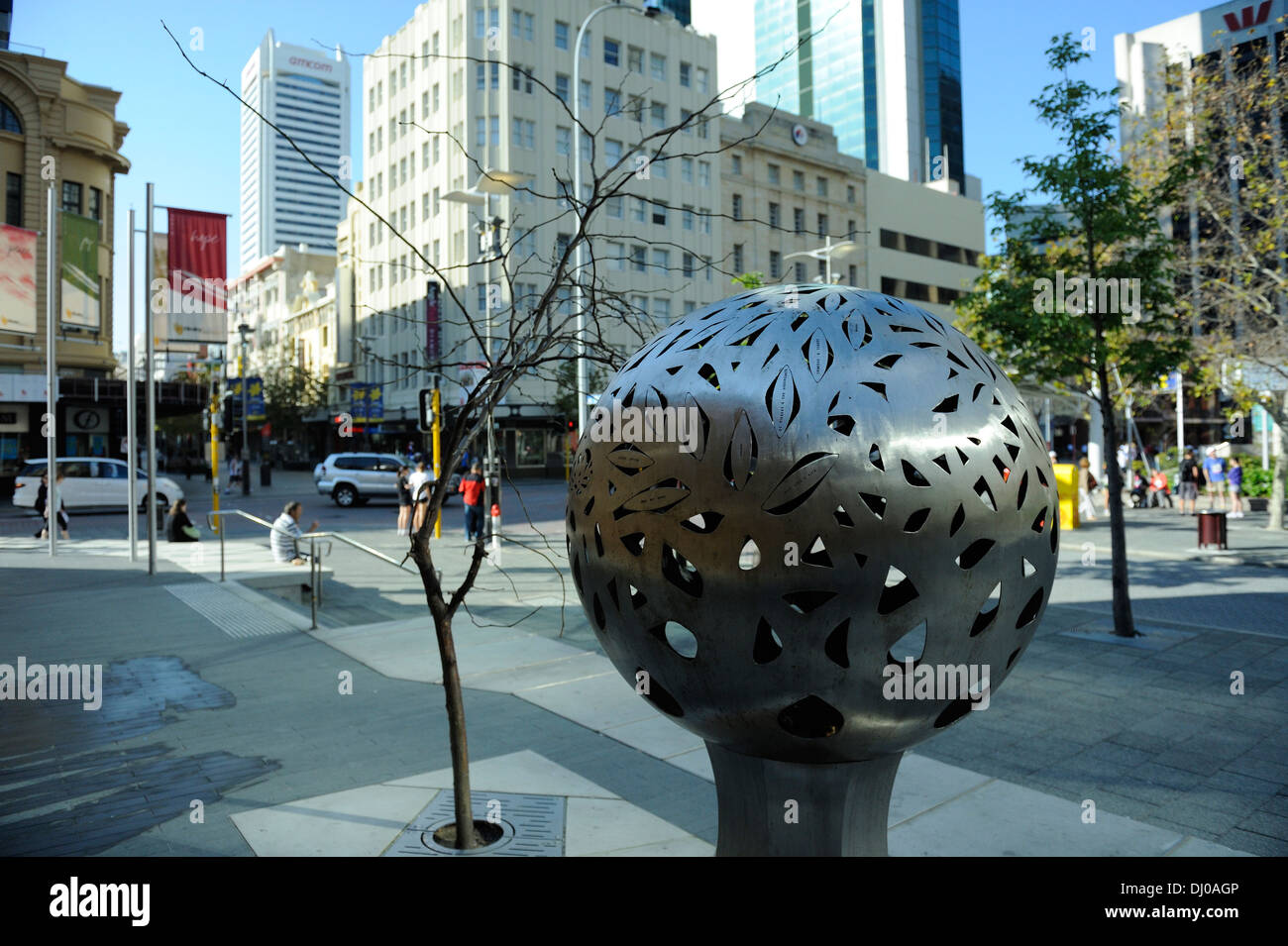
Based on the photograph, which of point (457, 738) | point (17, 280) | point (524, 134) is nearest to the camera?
point (457, 738)

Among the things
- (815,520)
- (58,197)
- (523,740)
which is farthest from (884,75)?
(815,520)

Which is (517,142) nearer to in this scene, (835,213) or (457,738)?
(835,213)

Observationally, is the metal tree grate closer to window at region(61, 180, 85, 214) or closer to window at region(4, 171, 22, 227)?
window at region(4, 171, 22, 227)

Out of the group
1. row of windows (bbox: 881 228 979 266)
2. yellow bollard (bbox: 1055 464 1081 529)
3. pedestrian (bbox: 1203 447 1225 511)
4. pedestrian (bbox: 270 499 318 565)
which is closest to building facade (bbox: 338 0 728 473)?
row of windows (bbox: 881 228 979 266)

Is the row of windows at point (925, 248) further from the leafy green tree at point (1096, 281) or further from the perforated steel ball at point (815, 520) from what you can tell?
the perforated steel ball at point (815, 520)

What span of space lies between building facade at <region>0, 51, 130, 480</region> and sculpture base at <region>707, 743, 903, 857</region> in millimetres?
37818

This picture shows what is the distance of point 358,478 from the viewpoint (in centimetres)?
3019

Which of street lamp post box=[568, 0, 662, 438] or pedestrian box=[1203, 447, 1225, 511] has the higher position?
street lamp post box=[568, 0, 662, 438]

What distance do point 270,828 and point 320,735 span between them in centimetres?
174

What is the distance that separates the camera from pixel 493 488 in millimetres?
19859

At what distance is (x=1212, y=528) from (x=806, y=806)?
51.9 ft

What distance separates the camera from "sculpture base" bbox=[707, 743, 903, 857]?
10.0 ft

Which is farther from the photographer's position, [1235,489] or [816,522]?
[1235,489]

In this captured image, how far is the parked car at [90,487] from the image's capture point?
86.6ft
